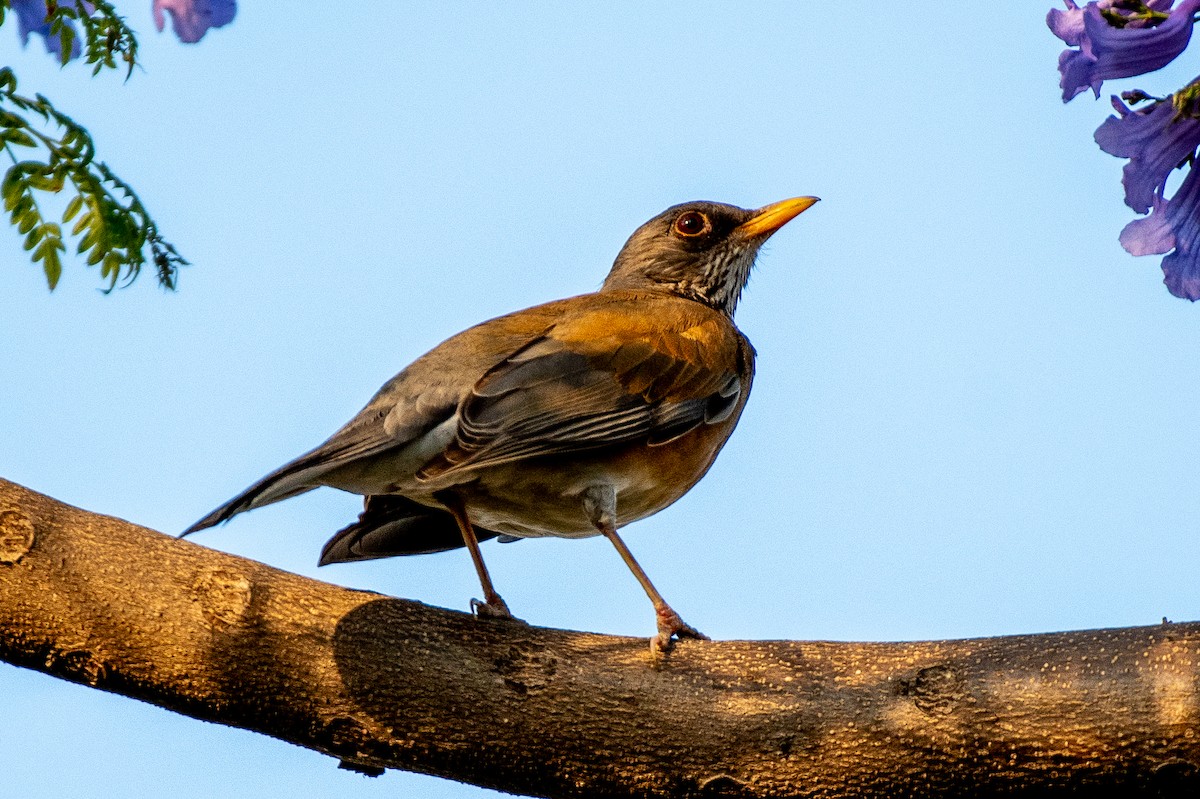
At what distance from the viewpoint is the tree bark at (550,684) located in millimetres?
3357

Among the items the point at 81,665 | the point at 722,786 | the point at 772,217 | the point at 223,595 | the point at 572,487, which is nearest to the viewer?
the point at 722,786

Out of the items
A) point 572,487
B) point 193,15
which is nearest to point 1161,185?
point 193,15

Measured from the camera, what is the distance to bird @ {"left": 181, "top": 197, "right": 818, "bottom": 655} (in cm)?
465

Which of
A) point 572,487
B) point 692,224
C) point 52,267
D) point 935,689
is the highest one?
point 692,224

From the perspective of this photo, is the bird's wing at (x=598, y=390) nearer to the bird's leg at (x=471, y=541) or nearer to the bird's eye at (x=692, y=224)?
the bird's leg at (x=471, y=541)

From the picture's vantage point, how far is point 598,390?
5168 millimetres

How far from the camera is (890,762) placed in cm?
346

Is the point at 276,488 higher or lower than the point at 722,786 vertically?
higher

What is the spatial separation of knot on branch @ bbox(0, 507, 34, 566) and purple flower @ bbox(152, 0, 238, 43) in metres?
1.54

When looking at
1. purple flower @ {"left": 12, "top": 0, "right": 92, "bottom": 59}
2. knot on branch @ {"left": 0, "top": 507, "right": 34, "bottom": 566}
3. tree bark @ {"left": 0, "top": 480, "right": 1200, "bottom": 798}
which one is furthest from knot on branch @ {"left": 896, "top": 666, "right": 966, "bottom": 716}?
purple flower @ {"left": 12, "top": 0, "right": 92, "bottom": 59}

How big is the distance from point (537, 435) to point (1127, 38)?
3041 millimetres

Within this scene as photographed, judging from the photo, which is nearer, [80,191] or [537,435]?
[80,191]

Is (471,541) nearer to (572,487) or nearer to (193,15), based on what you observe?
(572,487)

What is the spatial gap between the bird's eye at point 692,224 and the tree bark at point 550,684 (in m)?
3.37
